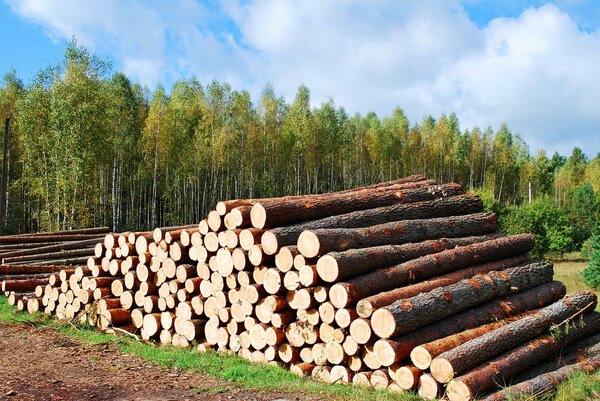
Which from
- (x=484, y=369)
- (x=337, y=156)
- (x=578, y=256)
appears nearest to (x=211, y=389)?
(x=484, y=369)

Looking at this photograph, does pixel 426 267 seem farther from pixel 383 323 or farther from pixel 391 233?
pixel 383 323

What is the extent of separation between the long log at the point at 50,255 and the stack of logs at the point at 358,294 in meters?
3.99

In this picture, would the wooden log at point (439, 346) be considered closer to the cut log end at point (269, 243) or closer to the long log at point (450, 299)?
the long log at point (450, 299)

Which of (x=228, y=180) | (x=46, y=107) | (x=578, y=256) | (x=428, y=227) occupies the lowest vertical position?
(x=578, y=256)

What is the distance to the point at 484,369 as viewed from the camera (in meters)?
6.08

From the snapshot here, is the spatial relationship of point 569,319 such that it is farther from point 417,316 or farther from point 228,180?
point 228,180

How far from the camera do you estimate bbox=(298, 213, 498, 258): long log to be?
289 inches

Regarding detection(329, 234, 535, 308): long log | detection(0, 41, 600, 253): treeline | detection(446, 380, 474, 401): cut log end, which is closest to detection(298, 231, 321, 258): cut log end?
detection(329, 234, 535, 308): long log

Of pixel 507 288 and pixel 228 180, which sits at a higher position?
pixel 228 180

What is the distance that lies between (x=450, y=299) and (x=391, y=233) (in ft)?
5.61

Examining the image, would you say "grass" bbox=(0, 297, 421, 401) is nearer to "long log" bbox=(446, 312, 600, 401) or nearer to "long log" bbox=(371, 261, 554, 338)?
"long log" bbox=(446, 312, 600, 401)

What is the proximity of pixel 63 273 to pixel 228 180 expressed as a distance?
26.5 m

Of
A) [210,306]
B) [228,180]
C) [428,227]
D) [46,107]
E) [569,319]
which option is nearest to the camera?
[569,319]

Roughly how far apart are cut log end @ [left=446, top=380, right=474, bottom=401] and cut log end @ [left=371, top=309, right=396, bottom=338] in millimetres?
895
